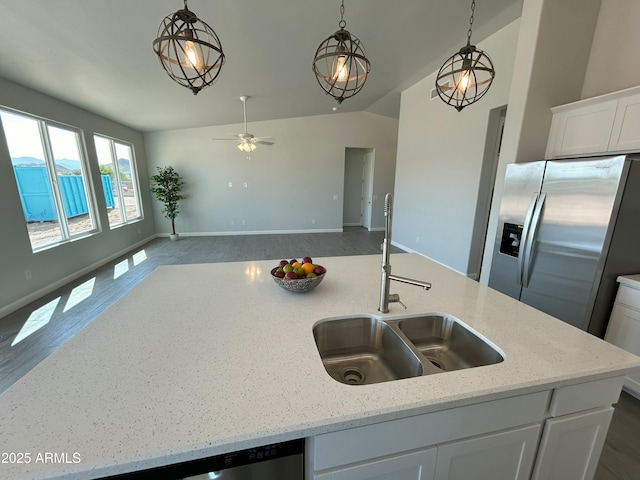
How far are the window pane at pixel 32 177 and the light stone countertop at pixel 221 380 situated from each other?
3.50 m

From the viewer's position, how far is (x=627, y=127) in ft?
6.40

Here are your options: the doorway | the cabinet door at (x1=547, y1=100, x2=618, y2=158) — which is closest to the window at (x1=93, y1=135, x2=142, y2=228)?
the doorway

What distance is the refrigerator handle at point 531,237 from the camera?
2.14 m

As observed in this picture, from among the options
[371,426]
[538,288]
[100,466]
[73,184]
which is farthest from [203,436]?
[73,184]

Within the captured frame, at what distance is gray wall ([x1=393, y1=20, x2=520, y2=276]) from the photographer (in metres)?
3.39

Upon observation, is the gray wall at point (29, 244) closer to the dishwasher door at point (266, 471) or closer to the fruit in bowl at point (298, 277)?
the fruit in bowl at point (298, 277)

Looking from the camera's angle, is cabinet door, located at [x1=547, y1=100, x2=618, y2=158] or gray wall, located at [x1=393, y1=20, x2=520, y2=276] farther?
gray wall, located at [x1=393, y1=20, x2=520, y2=276]

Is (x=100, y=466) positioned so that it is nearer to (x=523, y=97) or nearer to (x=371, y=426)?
(x=371, y=426)

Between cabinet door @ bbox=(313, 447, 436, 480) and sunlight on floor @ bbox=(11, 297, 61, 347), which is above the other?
cabinet door @ bbox=(313, 447, 436, 480)

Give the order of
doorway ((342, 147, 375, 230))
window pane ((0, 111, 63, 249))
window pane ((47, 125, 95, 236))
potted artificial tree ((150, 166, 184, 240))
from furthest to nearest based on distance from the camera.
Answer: doorway ((342, 147, 375, 230)) → potted artificial tree ((150, 166, 184, 240)) → window pane ((47, 125, 95, 236)) → window pane ((0, 111, 63, 249))

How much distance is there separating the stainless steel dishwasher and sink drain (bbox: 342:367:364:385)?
17.7 inches

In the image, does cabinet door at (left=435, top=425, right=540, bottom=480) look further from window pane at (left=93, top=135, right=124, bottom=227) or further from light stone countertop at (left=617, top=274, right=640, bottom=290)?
window pane at (left=93, top=135, right=124, bottom=227)

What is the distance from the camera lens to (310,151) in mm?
7035

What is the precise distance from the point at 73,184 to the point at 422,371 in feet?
18.3
